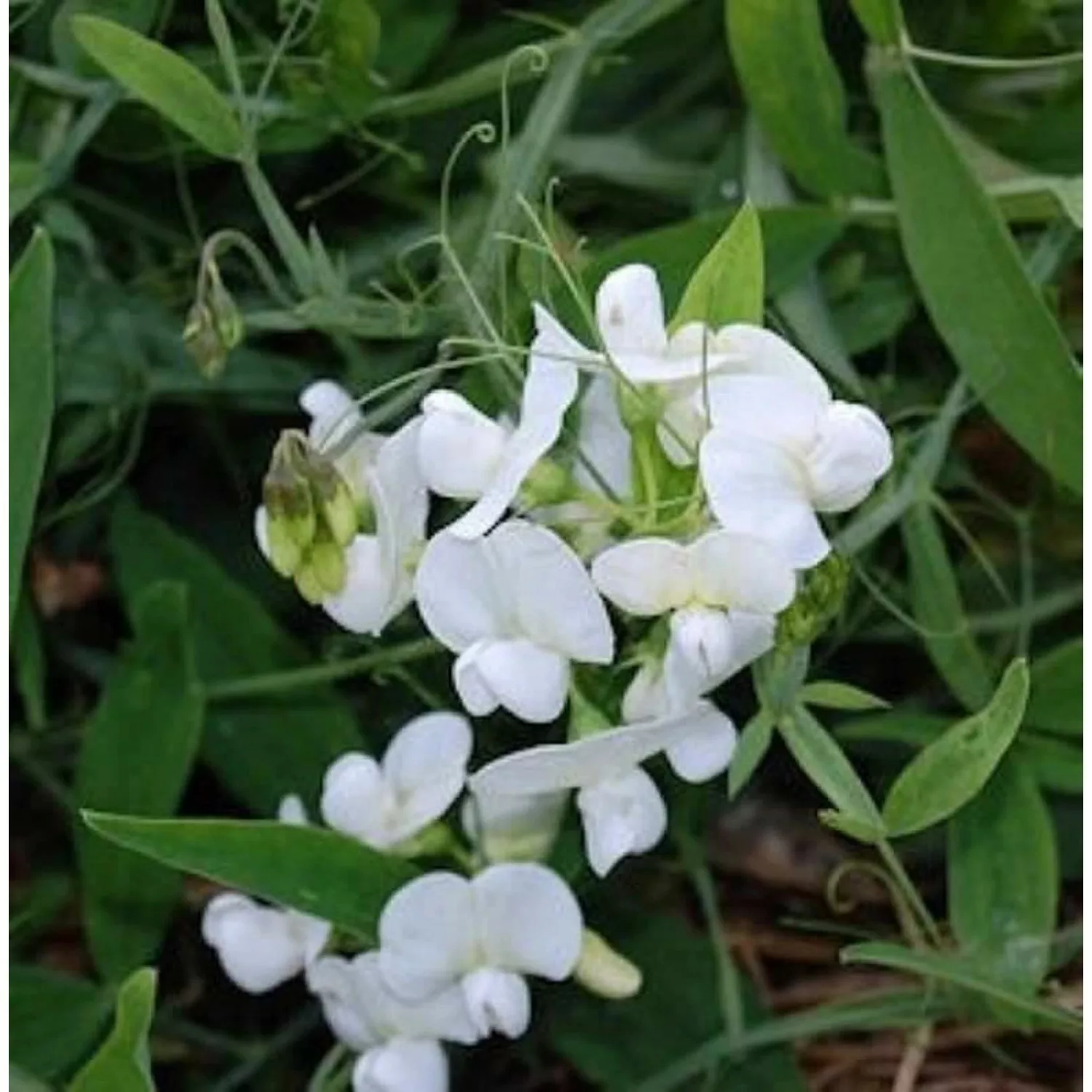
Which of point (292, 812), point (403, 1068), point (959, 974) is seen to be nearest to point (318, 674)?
point (292, 812)

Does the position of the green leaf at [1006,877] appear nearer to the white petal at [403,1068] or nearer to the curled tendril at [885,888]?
the curled tendril at [885,888]

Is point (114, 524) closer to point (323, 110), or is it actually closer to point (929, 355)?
point (323, 110)

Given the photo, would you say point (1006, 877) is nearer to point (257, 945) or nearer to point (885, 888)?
point (885, 888)

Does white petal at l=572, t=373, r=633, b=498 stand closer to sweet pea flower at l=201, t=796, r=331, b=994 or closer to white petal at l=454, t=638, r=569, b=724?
white petal at l=454, t=638, r=569, b=724

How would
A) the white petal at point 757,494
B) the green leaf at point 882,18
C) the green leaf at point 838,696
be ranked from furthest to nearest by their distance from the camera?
the green leaf at point 882,18
the green leaf at point 838,696
the white petal at point 757,494

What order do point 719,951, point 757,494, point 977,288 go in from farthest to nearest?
point 719,951, point 977,288, point 757,494

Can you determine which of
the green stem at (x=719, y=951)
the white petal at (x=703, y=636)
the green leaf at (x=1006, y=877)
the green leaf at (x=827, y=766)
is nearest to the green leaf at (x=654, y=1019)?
the green stem at (x=719, y=951)

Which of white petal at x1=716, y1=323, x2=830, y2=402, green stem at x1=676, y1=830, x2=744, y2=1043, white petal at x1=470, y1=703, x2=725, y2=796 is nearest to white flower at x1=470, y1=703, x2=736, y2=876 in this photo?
white petal at x1=470, y1=703, x2=725, y2=796
